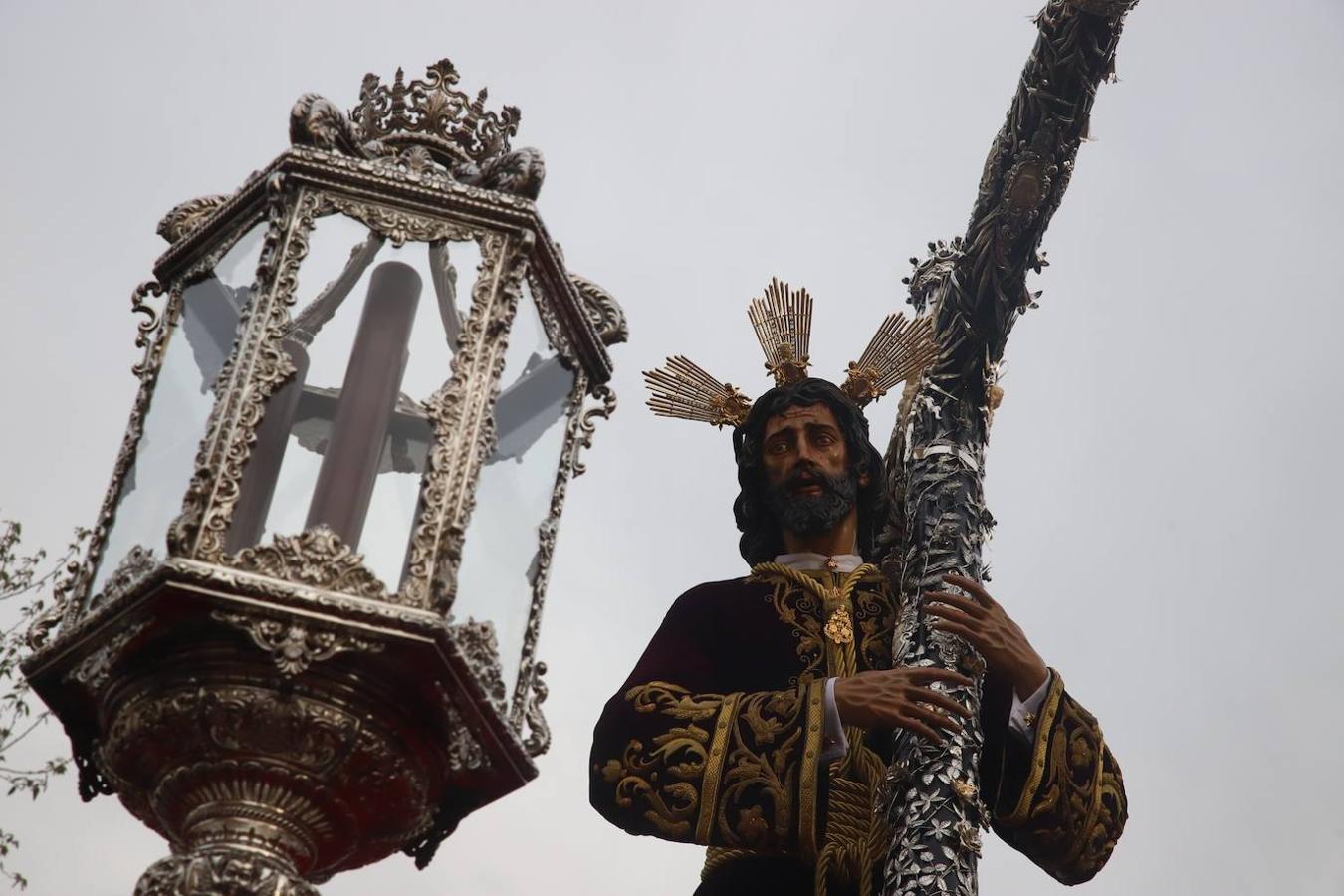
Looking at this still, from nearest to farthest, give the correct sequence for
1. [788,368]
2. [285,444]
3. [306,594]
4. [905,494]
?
[306,594], [285,444], [905,494], [788,368]

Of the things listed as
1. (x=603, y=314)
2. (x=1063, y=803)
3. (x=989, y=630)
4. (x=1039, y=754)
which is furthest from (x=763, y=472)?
(x=603, y=314)

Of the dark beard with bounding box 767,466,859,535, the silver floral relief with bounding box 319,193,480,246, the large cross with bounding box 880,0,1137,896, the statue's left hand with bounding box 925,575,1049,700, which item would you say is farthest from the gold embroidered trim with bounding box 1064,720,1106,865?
the silver floral relief with bounding box 319,193,480,246

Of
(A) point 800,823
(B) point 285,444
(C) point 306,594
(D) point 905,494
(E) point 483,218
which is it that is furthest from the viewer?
(D) point 905,494

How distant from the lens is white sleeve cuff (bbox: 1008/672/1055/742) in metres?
5.75

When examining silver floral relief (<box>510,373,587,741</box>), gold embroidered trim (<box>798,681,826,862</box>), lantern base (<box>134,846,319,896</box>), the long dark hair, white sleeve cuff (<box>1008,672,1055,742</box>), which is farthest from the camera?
the long dark hair

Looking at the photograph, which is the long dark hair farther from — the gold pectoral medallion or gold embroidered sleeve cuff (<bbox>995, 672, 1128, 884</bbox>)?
gold embroidered sleeve cuff (<bbox>995, 672, 1128, 884</bbox>)

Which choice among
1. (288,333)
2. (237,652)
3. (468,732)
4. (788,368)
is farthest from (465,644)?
(788,368)

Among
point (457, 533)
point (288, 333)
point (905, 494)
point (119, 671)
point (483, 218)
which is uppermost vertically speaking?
point (905, 494)

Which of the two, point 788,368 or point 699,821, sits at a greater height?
point 788,368

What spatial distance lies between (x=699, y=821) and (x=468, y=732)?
187cm

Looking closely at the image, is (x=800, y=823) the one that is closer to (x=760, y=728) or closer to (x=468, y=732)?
(x=760, y=728)

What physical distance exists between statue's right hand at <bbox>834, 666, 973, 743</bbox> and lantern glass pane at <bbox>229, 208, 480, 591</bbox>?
1.79 m

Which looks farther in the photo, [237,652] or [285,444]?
[285,444]

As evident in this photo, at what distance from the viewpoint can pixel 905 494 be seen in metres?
6.10
